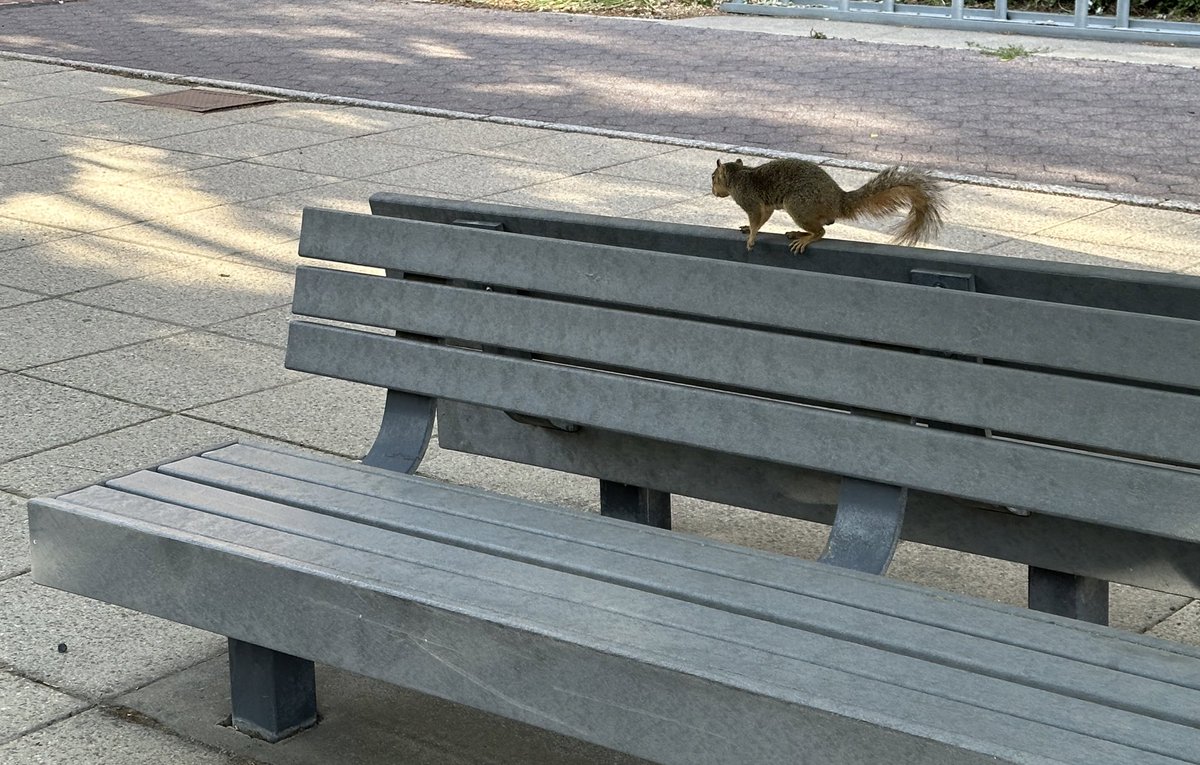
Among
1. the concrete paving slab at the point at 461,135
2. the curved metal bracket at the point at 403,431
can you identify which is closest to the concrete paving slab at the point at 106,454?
the curved metal bracket at the point at 403,431

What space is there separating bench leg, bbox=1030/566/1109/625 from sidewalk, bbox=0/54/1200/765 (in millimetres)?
644

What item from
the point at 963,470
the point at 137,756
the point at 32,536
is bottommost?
the point at 137,756

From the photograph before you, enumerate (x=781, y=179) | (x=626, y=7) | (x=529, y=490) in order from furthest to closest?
(x=626, y=7), (x=529, y=490), (x=781, y=179)

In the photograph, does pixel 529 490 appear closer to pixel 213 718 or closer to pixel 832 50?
pixel 213 718

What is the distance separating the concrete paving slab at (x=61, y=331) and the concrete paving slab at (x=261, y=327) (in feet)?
0.70

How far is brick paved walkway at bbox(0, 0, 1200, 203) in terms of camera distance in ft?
33.2

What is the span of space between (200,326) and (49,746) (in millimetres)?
3193

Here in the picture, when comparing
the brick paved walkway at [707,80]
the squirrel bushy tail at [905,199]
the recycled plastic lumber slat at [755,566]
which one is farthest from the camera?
the brick paved walkway at [707,80]

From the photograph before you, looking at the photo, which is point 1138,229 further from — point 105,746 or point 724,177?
point 105,746

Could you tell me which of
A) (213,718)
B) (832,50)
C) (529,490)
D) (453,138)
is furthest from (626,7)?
(213,718)

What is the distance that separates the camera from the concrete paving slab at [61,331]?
6.00m

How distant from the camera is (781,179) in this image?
4152mm

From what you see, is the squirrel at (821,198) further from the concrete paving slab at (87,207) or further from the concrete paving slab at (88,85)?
the concrete paving slab at (88,85)

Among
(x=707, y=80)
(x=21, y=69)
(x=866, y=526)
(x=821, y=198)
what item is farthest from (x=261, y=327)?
(x=21, y=69)
